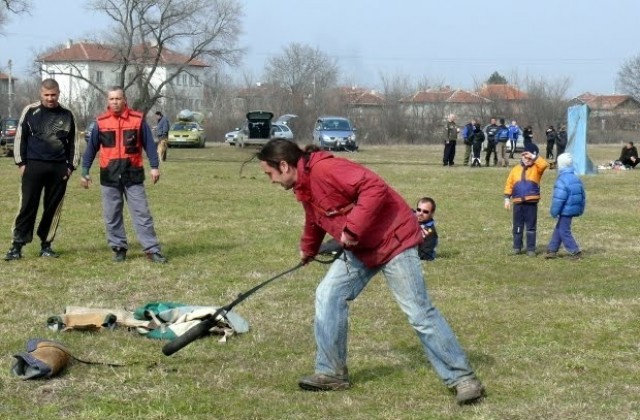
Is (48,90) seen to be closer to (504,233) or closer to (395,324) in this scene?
(395,324)

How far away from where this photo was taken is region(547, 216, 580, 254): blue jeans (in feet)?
39.4

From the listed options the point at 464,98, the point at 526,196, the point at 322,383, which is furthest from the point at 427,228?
the point at 464,98

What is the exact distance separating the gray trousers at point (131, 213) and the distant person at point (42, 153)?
665mm

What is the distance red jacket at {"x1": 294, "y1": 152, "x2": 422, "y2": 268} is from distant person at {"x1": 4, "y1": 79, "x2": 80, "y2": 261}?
228 inches

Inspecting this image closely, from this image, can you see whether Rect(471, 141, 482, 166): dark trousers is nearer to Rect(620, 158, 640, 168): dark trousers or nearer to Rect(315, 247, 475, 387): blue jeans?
Rect(620, 158, 640, 168): dark trousers

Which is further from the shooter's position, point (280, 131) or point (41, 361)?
point (280, 131)

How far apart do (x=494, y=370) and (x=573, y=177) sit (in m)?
6.10

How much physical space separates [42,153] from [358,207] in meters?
6.28

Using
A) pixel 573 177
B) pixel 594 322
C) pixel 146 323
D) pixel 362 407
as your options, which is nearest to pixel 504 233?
pixel 573 177

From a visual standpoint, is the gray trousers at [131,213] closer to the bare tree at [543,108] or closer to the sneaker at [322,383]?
the sneaker at [322,383]

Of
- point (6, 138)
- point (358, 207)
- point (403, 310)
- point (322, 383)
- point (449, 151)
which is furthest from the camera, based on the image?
point (6, 138)

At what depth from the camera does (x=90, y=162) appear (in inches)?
424

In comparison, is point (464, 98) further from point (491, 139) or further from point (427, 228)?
point (427, 228)

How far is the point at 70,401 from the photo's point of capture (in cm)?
564
